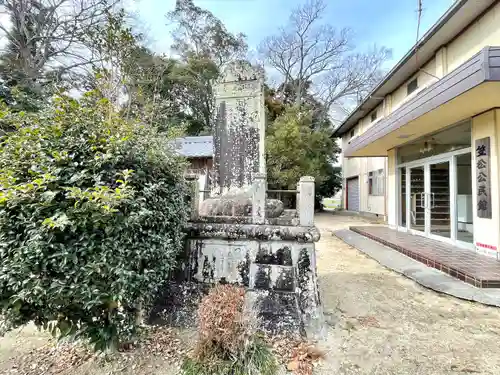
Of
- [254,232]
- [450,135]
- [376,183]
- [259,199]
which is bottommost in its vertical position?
[254,232]

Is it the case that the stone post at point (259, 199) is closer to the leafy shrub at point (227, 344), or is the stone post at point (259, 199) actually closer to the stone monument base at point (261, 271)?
the stone monument base at point (261, 271)

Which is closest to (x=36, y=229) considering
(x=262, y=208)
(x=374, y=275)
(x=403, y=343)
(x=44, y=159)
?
(x=44, y=159)

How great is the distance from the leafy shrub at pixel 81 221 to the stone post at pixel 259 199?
0.87 meters

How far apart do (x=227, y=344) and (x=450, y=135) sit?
6.49 m

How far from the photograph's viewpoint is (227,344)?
6.42ft

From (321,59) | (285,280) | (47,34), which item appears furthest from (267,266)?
(321,59)

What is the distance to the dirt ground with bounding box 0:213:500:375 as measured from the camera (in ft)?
7.04

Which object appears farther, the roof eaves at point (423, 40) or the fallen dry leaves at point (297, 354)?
the roof eaves at point (423, 40)

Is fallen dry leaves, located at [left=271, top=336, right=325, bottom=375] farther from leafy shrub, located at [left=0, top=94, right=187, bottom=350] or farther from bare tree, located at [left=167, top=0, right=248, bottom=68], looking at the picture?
bare tree, located at [left=167, top=0, right=248, bottom=68]

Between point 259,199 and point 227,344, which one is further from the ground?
point 259,199

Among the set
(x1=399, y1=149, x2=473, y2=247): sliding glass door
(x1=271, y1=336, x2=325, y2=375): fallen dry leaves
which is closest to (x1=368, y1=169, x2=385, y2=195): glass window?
(x1=399, y1=149, x2=473, y2=247): sliding glass door

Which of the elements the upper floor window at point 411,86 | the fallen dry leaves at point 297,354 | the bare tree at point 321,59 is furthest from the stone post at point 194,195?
the bare tree at point 321,59

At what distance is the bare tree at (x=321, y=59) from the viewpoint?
20.1 meters

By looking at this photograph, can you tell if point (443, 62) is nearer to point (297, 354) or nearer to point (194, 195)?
point (194, 195)
